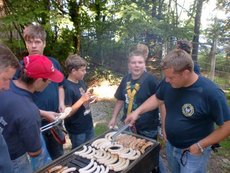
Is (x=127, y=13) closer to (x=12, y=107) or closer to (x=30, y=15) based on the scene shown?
(x=30, y=15)

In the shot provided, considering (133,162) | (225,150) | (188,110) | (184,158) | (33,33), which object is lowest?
(225,150)

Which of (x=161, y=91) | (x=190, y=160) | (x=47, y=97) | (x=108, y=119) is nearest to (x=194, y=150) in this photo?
(x=190, y=160)

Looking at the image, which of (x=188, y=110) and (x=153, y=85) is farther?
(x=153, y=85)

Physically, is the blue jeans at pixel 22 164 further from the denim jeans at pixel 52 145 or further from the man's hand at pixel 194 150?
the man's hand at pixel 194 150

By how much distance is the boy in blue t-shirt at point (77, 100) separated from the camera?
11.2 ft

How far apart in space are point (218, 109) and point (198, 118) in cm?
26

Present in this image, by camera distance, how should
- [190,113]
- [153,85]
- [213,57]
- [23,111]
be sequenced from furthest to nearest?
[213,57] < [153,85] < [190,113] < [23,111]

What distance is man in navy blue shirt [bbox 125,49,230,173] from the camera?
7.55ft

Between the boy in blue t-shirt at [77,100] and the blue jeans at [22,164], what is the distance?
1.10 m

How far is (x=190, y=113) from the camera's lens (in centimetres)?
246

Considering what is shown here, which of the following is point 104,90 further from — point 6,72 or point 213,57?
point 6,72

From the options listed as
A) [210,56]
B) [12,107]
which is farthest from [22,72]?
[210,56]

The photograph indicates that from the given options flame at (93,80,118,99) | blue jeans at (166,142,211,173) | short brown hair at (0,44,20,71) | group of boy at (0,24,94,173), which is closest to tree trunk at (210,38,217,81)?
flame at (93,80,118,99)

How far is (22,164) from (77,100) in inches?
52.4
